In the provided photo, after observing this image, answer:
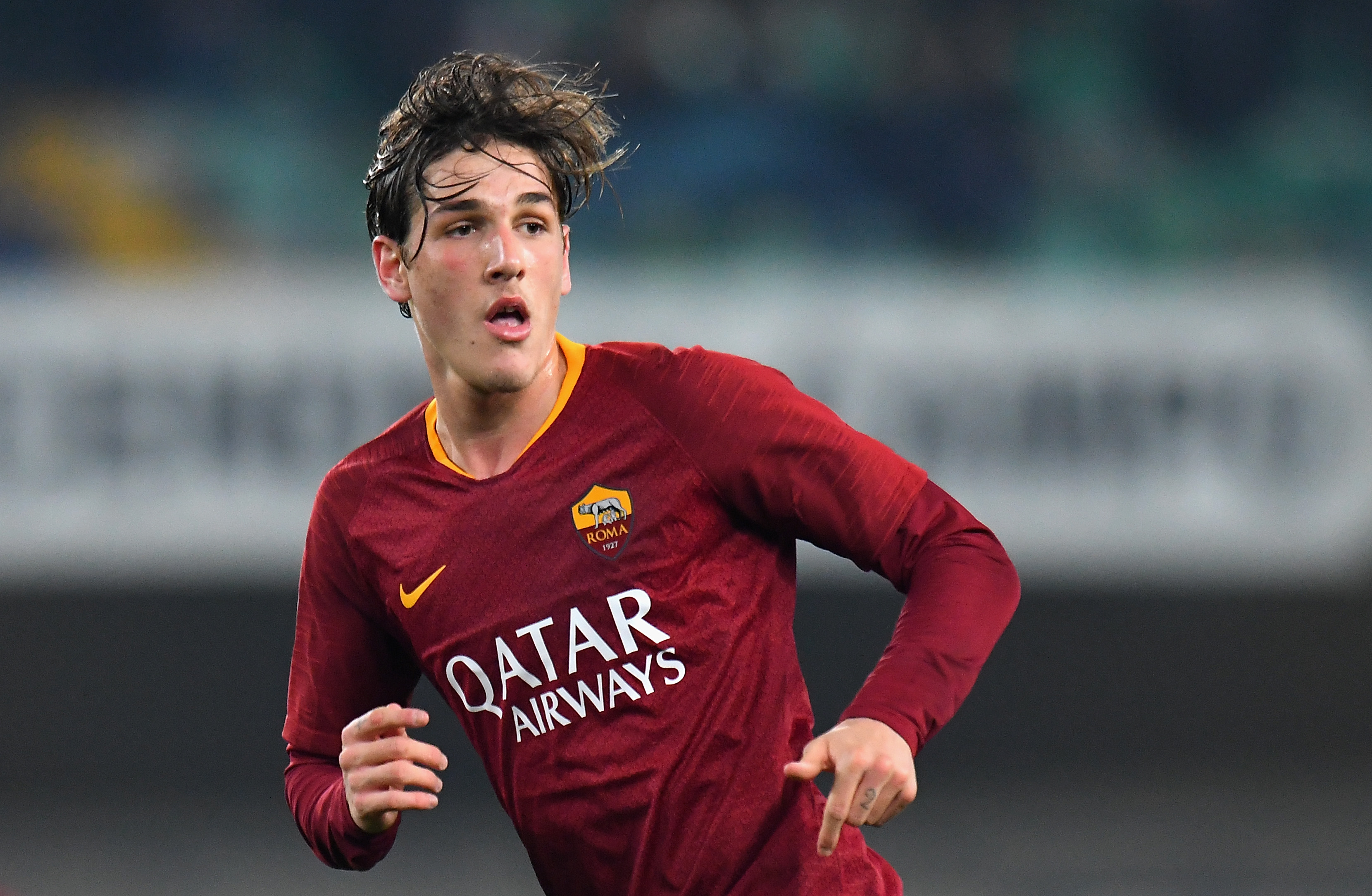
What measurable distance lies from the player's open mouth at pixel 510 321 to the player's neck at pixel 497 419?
3.9 inches

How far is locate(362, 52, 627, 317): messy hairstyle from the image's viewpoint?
8.68ft

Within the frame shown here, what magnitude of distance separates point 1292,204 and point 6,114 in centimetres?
578

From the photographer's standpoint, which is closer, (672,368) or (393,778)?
(393,778)

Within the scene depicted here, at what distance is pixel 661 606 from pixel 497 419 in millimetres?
467

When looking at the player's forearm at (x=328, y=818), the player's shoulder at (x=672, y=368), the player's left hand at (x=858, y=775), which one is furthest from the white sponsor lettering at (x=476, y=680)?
the player's left hand at (x=858, y=775)

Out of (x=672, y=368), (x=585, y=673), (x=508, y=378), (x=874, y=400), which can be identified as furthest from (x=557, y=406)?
(x=874, y=400)

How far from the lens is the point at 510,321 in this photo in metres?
2.55

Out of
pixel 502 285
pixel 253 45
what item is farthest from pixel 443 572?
pixel 253 45

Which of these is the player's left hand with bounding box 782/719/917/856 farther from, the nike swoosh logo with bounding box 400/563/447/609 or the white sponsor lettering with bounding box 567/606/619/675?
the nike swoosh logo with bounding box 400/563/447/609

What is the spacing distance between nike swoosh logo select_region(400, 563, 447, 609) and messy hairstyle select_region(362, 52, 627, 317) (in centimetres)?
57

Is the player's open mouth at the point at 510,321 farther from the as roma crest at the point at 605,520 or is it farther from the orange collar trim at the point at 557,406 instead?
the as roma crest at the point at 605,520

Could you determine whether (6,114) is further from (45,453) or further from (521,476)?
(521,476)

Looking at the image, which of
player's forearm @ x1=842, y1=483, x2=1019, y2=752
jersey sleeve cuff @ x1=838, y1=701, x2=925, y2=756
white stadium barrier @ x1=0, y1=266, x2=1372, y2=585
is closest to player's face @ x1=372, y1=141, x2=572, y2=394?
player's forearm @ x1=842, y1=483, x2=1019, y2=752

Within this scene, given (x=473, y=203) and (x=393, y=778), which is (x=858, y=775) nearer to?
(x=393, y=778)
